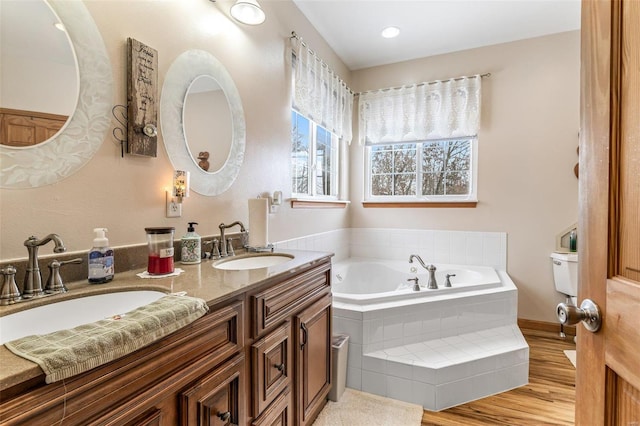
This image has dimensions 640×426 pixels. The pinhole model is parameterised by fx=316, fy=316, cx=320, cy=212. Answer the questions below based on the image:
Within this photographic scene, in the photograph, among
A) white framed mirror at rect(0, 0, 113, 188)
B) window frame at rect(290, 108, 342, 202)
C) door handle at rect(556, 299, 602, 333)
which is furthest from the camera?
window frame at rect(290, 108, 342, 202)

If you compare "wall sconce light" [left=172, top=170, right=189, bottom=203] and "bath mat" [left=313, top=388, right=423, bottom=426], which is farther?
"bath mat" [left=313, top=388, right=423, bottom=426]

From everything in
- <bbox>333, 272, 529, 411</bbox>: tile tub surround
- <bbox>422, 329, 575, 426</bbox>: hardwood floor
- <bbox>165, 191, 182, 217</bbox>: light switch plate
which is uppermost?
<bbox>165, 191, 182, 217</bbox>: light switch plate

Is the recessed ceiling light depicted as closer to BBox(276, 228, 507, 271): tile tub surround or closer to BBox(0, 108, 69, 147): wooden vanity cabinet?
BBox(276, 228, 507, 271): tile tub surround

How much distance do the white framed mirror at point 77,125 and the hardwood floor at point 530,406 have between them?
6.72ft

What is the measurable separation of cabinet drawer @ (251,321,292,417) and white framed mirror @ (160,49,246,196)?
813 mm

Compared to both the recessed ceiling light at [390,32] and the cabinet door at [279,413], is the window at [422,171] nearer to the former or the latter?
the recessed ceiling light at [390,32]

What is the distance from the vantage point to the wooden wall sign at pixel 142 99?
121 cm

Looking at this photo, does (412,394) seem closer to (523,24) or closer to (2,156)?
(2,156)

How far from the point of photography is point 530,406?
1873 millimetres

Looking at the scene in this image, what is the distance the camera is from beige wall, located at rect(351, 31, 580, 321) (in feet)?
9.61

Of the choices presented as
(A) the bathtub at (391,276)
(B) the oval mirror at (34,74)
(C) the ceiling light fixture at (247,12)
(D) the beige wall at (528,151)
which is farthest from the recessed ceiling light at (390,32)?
(B) the oval mirror at (34,74)

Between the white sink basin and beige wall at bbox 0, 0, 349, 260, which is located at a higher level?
beige wall at bbox 0, 0, 349, 260

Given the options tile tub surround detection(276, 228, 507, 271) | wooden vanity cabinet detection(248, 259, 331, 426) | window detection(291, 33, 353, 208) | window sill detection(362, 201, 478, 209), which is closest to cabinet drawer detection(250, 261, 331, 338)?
wooden vanity cabinet detection(248, 259, 331, 426)

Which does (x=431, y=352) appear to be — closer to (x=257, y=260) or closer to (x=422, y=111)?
(x=257, y=260)
